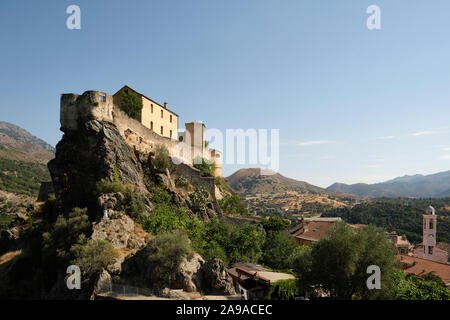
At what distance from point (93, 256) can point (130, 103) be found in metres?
21.1

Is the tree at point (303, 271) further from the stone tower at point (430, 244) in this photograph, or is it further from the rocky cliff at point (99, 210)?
the stone tower at point (430, 244)

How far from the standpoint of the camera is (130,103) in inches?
1309

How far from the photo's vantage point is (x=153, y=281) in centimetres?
1639

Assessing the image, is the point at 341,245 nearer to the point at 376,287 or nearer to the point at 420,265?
the point at 376,287

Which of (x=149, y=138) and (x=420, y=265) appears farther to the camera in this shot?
(x=420, y=265)

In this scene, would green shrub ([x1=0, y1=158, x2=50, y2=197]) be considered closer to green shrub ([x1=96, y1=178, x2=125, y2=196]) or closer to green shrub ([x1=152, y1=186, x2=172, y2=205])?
green shrub ([x1=152, y1=186, x2=172, y2=205])

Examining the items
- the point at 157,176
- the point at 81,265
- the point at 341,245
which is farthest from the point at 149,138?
the point at 341,245

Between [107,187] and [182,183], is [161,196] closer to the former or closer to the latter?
[182,183]

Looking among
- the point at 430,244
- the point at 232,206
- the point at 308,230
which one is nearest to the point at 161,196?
the point at 232,206

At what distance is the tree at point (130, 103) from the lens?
109 ft

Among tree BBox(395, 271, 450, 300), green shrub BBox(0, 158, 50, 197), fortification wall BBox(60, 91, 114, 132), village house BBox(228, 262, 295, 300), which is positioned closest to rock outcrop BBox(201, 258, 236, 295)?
village house BBox(228, 262, 295, 300)

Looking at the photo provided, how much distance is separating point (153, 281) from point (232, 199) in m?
23.3

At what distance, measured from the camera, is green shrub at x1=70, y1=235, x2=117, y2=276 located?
16.3m
